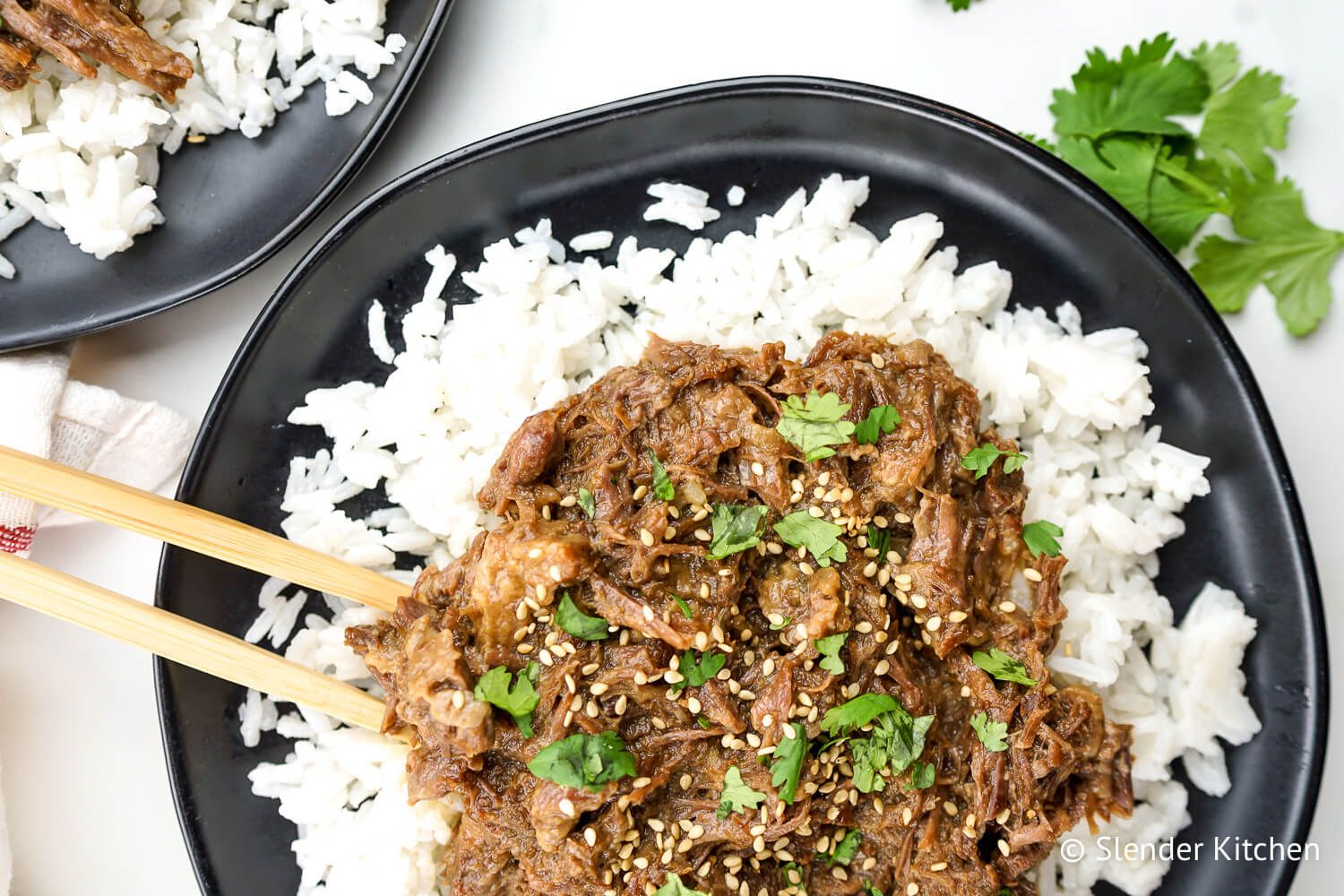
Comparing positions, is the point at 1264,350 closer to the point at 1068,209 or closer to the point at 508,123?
the point at 1068,209

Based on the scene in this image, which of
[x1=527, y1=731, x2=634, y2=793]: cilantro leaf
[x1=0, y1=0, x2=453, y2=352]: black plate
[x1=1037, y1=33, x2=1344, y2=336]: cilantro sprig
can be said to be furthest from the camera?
[x1=1037, y1=33, x2=1344, y2=336]: cilantro sprig

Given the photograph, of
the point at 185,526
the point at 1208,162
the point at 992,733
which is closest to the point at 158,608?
the point at 185,526

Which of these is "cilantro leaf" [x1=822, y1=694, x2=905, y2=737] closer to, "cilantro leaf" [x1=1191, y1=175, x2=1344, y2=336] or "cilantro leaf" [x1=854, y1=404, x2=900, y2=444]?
"cilantro leaf" [x1=854, y1=404, x2=900, y2=444]

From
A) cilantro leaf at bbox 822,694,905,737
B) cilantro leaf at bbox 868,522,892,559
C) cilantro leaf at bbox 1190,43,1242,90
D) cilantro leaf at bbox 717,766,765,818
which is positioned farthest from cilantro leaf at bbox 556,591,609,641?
cilantro leaf at bbox 1190,43,1242,90

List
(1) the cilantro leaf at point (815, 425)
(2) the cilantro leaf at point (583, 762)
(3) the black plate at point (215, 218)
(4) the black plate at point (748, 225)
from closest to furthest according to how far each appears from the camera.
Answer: (2) the cilantro leaf at point (583, 762) < (1) the cilantro leaf at point (815, 425) < (4) the black plate at point (748, 225) < (3) the black plate at point (215, 218)

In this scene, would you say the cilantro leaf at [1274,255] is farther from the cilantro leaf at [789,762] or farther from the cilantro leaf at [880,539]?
the cilantro leaf at [789,762]

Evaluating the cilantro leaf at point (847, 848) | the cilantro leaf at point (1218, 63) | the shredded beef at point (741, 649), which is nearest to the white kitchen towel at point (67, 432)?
the shredded beef at point (741, 649)
